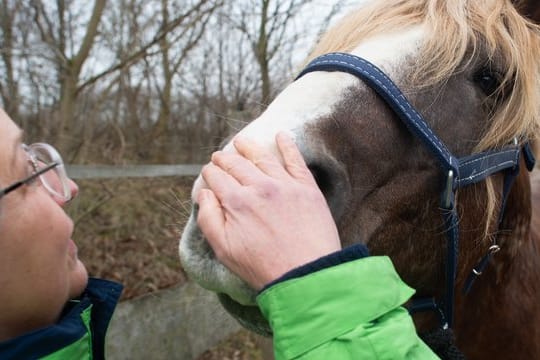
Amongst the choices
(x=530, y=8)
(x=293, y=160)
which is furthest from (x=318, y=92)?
(x=530, y=8)

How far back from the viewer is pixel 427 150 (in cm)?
155

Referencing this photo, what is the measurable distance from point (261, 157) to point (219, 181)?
119 millimetres

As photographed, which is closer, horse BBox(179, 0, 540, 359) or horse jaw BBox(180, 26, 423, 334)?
horse jaw BBox(180, 26, 423, 334)

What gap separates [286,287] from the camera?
0.92 m

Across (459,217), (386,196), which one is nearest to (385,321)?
(386,196)

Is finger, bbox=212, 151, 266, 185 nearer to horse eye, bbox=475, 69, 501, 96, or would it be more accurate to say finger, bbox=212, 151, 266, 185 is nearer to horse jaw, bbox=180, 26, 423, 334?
horse jaw, bbox=180, 26, 423, 334

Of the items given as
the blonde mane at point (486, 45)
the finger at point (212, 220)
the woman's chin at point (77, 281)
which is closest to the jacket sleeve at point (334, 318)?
the finger at point (212, 220)

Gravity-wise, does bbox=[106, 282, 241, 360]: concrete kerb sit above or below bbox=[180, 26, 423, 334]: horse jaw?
below

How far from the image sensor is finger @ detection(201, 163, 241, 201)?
1.07m

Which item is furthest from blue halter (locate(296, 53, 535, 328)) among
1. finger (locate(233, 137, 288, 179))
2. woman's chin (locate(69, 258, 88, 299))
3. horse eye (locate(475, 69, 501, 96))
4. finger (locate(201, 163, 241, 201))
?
woman's chin (locate(69, 258, 88, 299))

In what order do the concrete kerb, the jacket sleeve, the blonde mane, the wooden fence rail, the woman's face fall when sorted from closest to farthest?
the jacket sleeve → the woman's face → the blonde mane → the concrete kerb → the wooden fence rail

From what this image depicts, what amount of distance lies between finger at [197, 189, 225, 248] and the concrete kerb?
7.87 ft

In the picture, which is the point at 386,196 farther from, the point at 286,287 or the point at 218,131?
the point at 218,131

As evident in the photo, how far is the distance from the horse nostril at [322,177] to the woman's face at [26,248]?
0.69 meters
